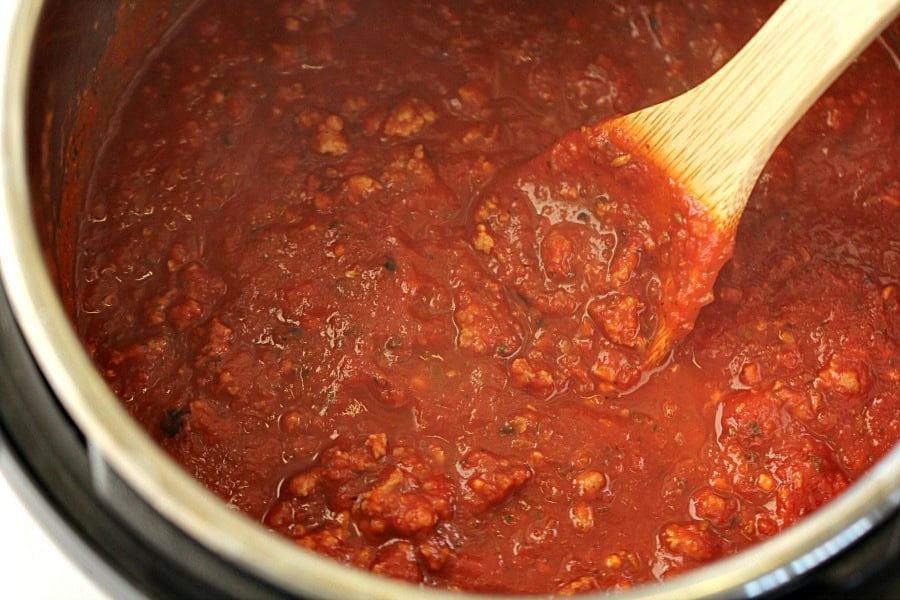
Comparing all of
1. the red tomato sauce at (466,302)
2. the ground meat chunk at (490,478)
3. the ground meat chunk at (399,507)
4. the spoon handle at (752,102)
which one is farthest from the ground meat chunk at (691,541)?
the spoon handle at (752,102)

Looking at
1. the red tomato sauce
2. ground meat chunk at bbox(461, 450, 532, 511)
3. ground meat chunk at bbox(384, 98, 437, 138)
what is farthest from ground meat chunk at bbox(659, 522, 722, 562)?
ground meat chunk at bbox(384, 98, 437, 138)

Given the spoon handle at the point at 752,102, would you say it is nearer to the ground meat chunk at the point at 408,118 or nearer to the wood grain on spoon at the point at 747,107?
the wood grain on spoon at the point at 747,107

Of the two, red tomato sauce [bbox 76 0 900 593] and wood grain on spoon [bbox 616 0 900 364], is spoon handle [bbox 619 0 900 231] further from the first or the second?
red tomato sauce [bbox 76 0 900 593]

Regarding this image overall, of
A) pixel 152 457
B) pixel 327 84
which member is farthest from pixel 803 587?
pixel 327 84

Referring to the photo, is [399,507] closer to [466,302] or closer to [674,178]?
[466,302]

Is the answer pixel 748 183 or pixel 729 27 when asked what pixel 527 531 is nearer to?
pixel 748 183

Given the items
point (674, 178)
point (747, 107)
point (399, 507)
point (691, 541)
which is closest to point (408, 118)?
point (674, 178)
